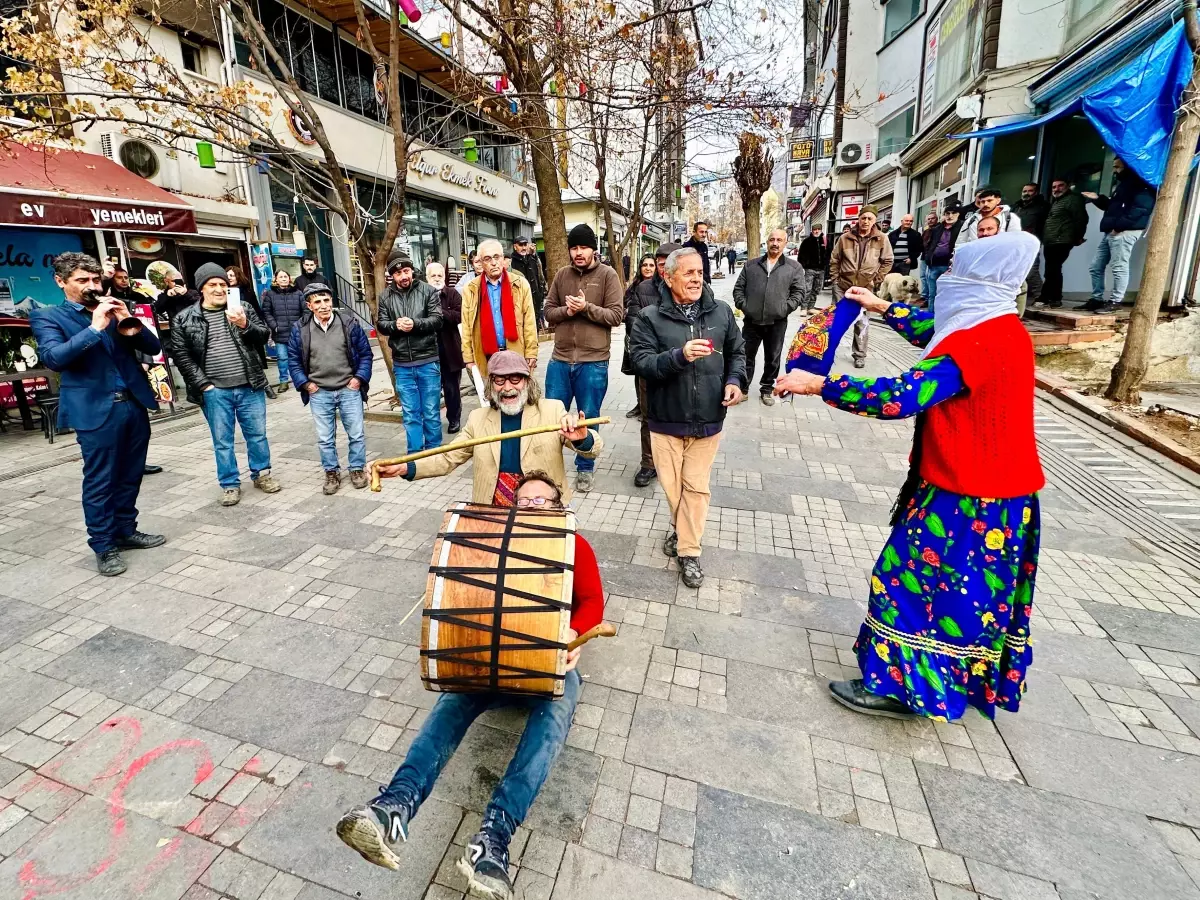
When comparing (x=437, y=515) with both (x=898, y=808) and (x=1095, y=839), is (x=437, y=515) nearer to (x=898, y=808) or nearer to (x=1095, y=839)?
(x=898, y=808)

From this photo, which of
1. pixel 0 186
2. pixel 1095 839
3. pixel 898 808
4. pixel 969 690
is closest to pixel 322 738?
pixel 898 808

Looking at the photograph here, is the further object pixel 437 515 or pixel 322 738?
pixel 437 515

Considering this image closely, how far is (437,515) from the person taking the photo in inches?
195

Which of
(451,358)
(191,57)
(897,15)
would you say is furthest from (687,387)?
(897,15)

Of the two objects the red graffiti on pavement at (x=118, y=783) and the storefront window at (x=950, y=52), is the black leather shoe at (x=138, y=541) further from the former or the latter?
the storefront window at (x=950, y=52)

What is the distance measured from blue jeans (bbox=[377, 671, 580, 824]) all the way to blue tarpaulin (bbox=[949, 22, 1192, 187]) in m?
8.94

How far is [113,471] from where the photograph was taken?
13.9ft

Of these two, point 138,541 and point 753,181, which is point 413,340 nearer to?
point 138,541

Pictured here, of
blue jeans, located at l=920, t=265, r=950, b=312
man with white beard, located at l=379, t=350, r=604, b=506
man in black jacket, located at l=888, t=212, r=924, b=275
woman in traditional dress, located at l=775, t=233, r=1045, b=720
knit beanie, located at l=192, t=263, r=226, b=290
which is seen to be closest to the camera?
woman in traditional dress, located at l=775, t=233, r=1045, b=720

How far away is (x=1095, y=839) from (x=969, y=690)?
586 millimetres

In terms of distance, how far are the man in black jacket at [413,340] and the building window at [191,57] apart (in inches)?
380

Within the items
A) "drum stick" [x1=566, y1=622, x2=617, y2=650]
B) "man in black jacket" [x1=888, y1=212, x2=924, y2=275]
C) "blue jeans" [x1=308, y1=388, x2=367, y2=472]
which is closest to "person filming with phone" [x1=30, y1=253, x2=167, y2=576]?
"blue jeans" [x1=308, y1=388, x2=367, y2=472]

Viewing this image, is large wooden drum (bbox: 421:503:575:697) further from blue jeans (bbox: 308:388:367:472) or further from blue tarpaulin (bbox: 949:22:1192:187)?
blue tarpaulin (bbox: 949:22:1192:187)

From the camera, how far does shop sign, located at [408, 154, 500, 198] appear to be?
17.2 m
